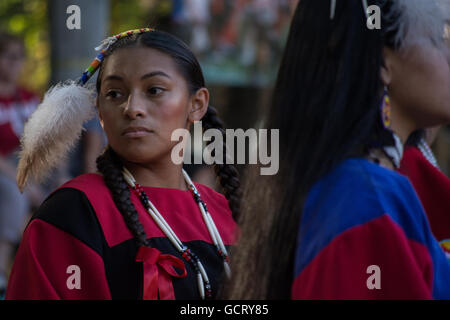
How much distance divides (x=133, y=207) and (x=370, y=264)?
43.6 inches

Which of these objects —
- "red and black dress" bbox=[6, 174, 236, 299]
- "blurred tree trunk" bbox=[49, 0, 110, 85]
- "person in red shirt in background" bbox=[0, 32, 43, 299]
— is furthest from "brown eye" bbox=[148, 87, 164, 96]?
"blurred tree trunk" bbox=[49, 0, 110, 85]

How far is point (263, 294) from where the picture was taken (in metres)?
1.70

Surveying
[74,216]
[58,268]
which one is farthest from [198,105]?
[58,268]

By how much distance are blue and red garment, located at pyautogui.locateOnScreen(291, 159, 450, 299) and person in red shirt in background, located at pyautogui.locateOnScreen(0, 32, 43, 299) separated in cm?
386

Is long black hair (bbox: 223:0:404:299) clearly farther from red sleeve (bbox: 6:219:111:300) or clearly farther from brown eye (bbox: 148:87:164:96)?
brown eye (bbox: 148:87:164:96)

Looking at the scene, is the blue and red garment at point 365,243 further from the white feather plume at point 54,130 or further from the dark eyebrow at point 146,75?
the white feather plume at point 54,130

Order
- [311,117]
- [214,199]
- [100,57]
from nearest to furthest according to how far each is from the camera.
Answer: [311,117]
[100,57]
[214,199]

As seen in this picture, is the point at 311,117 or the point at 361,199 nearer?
the point at 361,199

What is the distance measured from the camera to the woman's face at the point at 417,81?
173cm

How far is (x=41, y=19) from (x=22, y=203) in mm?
6393

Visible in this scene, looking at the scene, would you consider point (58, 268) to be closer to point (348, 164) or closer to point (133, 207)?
point (133, 207)

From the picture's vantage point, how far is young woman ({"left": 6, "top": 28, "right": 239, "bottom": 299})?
86.7 inches

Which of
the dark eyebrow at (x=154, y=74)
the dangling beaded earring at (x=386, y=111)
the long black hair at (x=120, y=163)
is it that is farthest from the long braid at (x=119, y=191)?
the dangling beaded earring at (x=386, y=111)

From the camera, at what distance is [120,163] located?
8.43 ft
